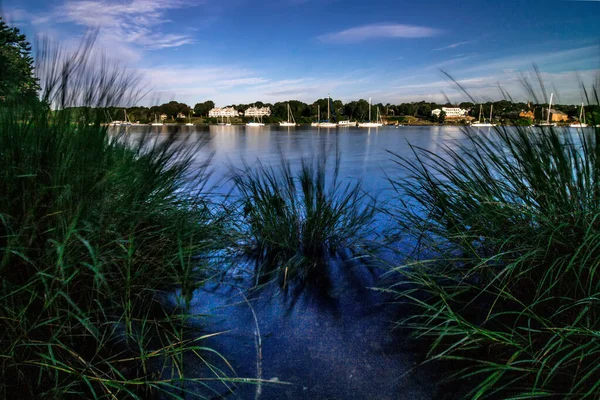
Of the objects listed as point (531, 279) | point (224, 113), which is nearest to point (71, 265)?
point (531, 279)

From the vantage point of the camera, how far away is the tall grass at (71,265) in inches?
45.8

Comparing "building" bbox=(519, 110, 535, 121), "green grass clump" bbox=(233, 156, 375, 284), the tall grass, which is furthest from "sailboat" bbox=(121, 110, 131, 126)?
"building" bbox=(519, 110, 535, 121)

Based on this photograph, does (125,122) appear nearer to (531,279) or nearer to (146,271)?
(146,271)

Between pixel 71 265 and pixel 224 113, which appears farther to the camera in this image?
pixel 224 113

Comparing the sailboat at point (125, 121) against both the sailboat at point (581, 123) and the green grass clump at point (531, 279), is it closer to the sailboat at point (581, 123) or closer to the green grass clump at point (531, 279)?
the green grass clump at point (531, 279)

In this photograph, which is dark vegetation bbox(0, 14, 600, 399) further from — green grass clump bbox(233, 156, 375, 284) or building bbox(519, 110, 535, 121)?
green grass clump bbox(233, 156, 375, 284)

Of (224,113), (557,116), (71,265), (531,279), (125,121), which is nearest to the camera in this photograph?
(71,265)

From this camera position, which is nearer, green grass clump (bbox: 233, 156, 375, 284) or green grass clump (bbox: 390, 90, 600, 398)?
green grass clump (bbox: 390, 90, 600, 398)

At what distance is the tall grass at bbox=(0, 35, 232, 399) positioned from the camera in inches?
45.8

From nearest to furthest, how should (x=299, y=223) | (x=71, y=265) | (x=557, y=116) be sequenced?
(x=71, y=265) → (x=557, y=116) → (x=299, y=223)

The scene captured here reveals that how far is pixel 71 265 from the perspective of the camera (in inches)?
45.6

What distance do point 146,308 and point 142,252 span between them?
26cm

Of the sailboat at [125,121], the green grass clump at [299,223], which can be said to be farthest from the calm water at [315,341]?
the green grass clump at [299,223]

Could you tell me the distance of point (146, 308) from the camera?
167 cm
